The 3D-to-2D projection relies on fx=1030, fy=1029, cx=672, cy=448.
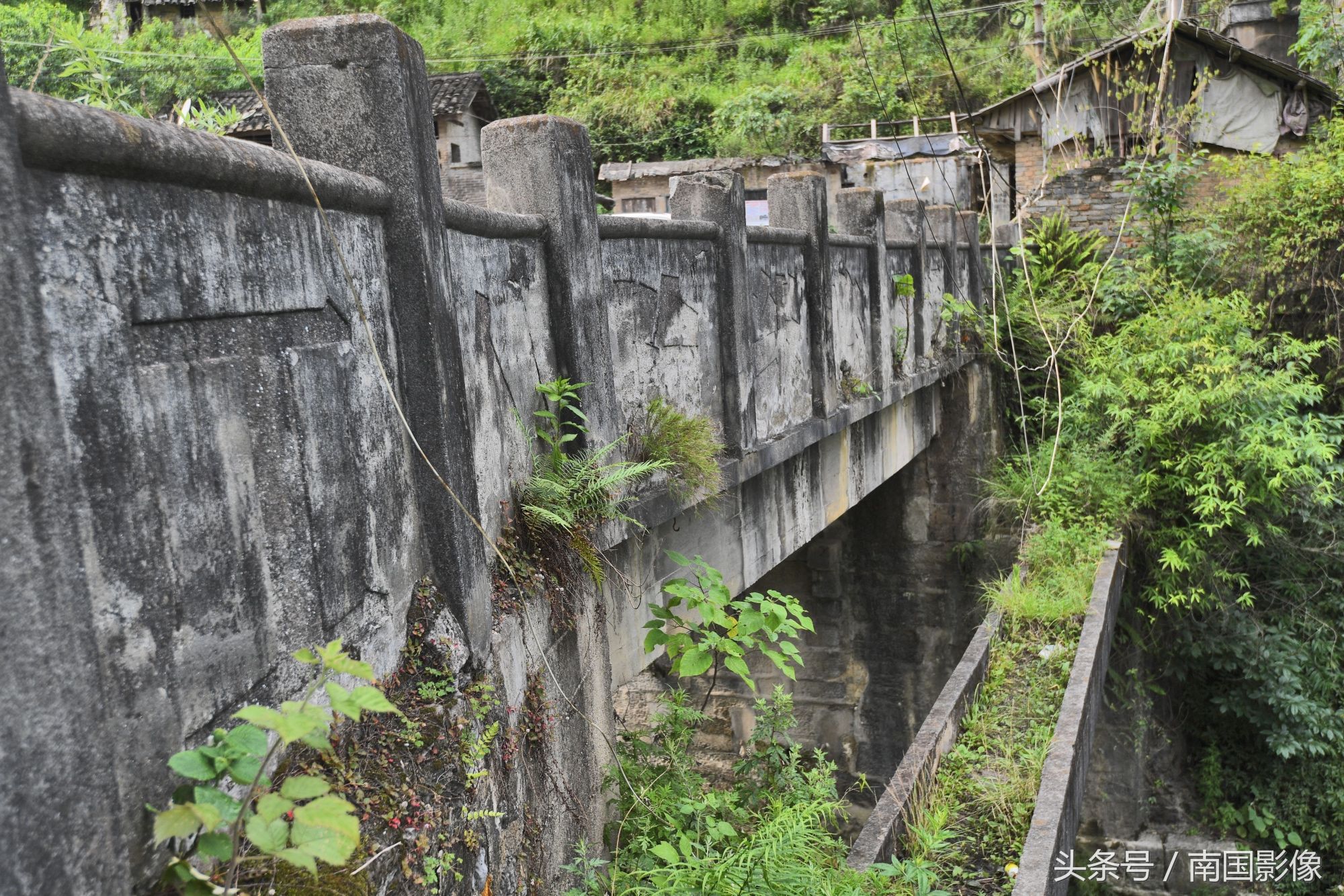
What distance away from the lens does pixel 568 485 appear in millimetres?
3215

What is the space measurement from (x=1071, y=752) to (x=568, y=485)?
320cm

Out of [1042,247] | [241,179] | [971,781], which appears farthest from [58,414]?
[1042,247]

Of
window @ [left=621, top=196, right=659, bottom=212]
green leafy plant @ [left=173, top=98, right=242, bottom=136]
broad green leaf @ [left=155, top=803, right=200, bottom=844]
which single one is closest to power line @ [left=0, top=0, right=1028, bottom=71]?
window @ [left=621, top=196, right=659, bottom=212]

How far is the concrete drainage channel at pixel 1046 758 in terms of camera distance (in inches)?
162

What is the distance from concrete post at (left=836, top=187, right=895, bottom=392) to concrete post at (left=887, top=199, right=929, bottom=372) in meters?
0.66

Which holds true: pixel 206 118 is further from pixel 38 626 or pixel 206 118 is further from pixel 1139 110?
pixel 1139 110

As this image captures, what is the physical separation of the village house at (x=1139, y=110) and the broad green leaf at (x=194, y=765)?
11.2 metres

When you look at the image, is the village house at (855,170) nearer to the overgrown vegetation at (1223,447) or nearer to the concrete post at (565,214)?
the overgrown vegetation at (1223,447)

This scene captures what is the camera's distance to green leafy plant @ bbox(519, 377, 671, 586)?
124 inches

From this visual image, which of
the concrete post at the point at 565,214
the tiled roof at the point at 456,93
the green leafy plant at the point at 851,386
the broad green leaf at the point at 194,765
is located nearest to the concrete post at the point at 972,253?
the green leafy plant at the point at 851,386

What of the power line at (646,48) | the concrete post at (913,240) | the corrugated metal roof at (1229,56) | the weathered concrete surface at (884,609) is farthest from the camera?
the power line at (646,48)

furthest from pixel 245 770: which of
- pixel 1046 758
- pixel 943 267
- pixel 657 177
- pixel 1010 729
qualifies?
pixel 657 177

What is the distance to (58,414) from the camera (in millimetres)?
1420

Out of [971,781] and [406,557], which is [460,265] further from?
[971,781]
